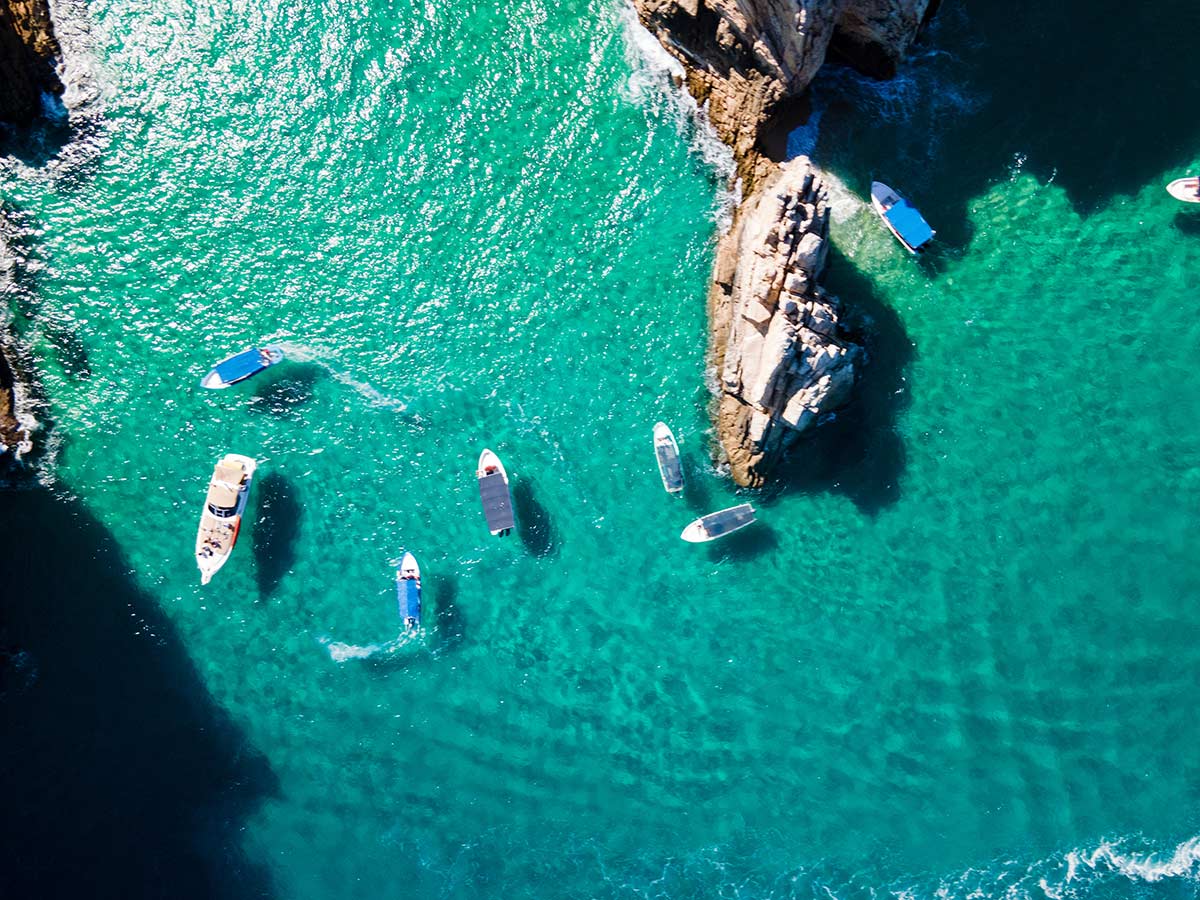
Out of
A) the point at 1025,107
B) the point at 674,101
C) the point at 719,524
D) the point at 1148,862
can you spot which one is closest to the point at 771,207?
the point at 674,101

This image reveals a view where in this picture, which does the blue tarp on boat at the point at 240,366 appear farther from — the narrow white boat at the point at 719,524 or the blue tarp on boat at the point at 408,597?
the narrow white boat at the point at 719,524

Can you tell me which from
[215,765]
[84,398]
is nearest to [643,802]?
[215,765]

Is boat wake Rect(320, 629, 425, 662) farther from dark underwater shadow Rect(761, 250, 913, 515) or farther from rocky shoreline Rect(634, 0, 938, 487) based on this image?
dark underwater shadow Rect(761, 250, 913, 515)

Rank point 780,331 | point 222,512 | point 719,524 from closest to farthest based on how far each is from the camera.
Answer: point 780,331 → point 222,512 → point 719,524

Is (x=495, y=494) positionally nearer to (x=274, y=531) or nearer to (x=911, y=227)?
(x=274, y=531)

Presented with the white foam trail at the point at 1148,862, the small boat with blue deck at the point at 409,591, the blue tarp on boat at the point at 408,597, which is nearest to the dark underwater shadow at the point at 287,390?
the small boat with blue deck at the point at 409,591

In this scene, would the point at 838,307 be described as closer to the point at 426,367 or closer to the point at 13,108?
the point at 426,367
